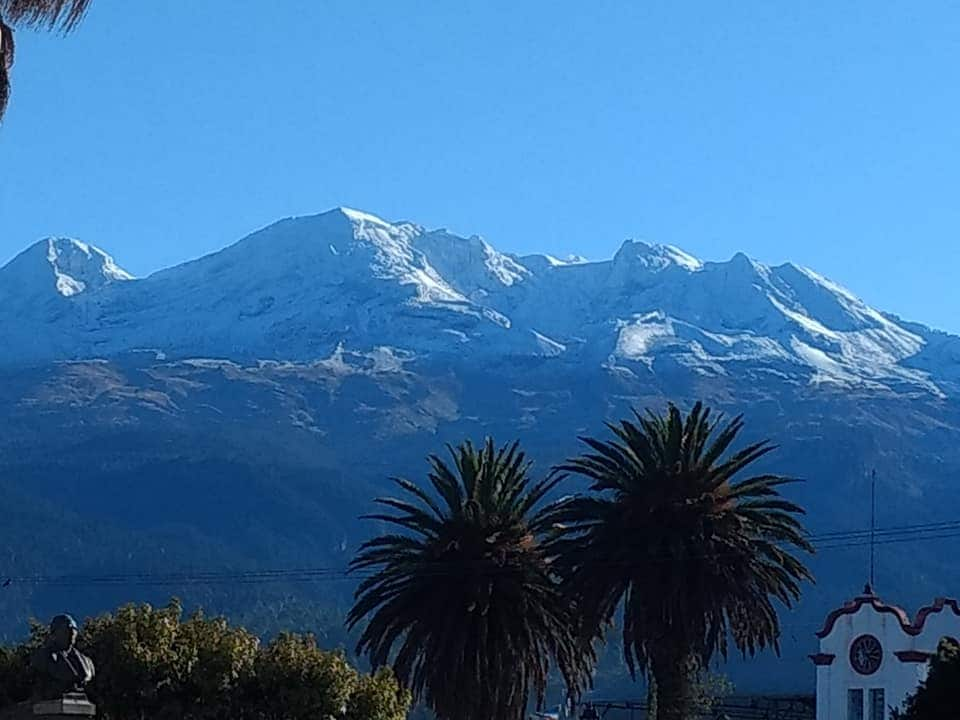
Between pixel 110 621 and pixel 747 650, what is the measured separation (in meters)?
20.0

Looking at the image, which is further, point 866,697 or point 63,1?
point 866,697

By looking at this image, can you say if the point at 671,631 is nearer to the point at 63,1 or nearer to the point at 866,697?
the point at 866,697

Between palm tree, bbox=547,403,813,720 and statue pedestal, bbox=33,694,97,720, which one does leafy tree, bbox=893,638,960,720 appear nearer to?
palm tree, bbox=547,403,813,720

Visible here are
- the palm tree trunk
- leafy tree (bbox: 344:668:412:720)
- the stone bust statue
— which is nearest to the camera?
the stone bust statue

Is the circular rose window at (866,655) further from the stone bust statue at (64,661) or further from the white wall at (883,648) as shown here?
the stone bust statue at (64,661)

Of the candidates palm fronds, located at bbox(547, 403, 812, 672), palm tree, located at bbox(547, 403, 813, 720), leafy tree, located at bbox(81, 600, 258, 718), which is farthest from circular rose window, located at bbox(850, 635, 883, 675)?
leafy tree, located at bbox(81, 600, 258, 718)

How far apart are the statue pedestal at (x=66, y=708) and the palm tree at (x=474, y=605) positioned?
3134cm

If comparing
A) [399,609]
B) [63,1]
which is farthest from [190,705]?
[63,1]

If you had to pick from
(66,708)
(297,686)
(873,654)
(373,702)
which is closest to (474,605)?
(373,702)

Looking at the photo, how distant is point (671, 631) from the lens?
5872 cm

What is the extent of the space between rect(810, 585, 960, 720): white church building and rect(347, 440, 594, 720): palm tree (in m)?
20.5

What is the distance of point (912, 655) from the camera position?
257ft

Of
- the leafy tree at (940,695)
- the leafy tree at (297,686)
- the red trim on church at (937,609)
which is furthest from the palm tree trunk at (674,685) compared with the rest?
the red trim on church at (937,609)

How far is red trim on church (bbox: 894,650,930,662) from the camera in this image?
78.0 m
